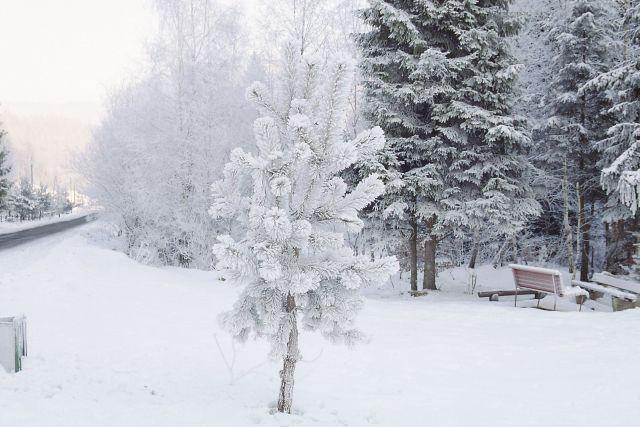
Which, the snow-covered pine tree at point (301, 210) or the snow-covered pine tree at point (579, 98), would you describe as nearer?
the snow-covered pine tree at point (301, 210)

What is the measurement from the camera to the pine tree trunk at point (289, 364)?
4.54 m

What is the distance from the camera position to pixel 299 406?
511 cm

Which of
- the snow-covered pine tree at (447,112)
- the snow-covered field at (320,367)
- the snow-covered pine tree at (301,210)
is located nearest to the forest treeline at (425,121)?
the snow-covered pine tree at (447,112)

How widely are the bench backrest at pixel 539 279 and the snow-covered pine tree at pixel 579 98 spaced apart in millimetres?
5902

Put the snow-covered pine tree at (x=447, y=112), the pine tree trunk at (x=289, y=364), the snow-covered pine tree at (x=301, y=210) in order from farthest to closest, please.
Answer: the snow-covered pine tree at (x=447, y=112), the pine tree trunk at (x=289, y=364), the snow-covered pine tree at (x=301, y=210)

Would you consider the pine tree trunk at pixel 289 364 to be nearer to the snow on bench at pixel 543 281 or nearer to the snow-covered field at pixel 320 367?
the snow-covered field at pixel 320 367

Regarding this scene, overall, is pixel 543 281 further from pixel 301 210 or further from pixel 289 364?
pixel 301 210

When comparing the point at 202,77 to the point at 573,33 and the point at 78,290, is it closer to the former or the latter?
the point at 78,290

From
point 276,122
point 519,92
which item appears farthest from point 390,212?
point 276,122

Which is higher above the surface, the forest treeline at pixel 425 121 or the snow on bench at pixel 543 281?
the forest treeline at pixel 425 121

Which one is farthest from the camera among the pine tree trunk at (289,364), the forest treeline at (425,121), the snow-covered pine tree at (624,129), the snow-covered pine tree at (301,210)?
the forest treeline at (425,121)

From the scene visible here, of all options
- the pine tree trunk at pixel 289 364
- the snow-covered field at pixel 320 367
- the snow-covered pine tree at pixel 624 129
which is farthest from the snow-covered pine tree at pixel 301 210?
the snow-covered pine tree at pixel 624 129

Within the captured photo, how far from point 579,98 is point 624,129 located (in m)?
2.59

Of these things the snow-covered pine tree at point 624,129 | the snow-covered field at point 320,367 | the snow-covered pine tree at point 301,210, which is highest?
the snow-covered pine tree at point 624,129
